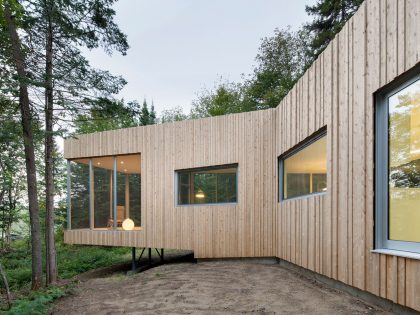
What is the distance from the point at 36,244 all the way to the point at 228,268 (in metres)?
4.50

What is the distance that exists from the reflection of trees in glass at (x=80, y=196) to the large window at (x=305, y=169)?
5.66m

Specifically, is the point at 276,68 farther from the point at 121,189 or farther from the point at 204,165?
the point at 121,189

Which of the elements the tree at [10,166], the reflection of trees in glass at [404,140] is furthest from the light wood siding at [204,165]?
the reflection of trees in glass at [404,140]

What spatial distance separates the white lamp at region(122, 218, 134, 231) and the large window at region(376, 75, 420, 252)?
675 centimetres

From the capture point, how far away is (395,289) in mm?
3033

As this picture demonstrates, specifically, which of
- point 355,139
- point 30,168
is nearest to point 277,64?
point 30,168

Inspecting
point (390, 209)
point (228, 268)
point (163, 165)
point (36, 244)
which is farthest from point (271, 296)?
point (36, 244)

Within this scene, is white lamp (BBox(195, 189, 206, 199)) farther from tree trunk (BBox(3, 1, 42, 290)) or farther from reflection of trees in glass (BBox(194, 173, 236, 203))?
tree trunk (BBox(3, 1, 42, 290))

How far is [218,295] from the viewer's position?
454 centimetres

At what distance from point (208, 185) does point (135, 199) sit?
2181 millimetres

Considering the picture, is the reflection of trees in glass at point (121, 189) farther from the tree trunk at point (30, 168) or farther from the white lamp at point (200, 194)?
the white lamp at point (200, 194)

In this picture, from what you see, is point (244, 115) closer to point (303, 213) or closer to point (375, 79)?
point (303, 213)

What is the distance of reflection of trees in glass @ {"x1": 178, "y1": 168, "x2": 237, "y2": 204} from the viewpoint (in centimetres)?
769

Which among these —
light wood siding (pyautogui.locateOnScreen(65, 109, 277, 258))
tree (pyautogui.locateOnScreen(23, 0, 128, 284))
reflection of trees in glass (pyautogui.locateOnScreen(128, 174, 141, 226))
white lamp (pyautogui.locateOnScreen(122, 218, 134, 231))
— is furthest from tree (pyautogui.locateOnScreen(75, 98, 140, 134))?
white lamp (pyautogui.locateOnScreen(122, 218, 134, 231))
